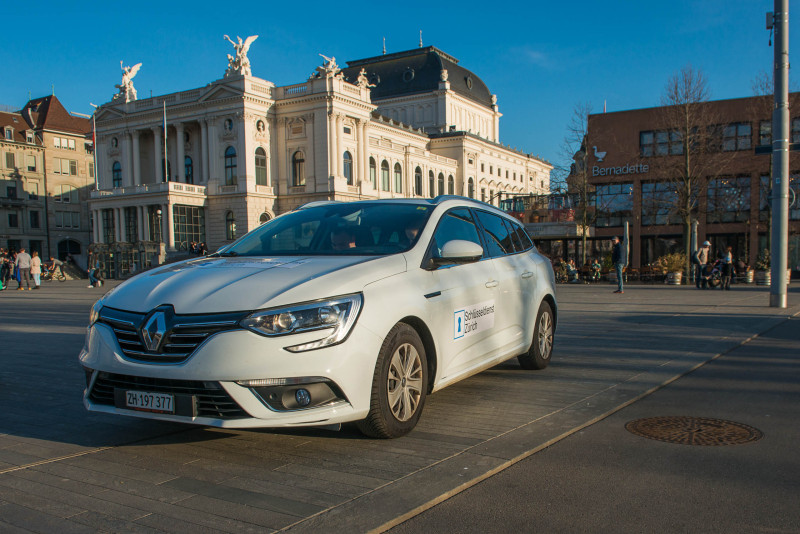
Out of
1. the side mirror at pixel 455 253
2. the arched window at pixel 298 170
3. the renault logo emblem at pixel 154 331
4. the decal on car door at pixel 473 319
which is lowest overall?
the decal on car door at pixel 473 319

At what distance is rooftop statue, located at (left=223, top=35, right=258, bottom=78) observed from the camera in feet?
219

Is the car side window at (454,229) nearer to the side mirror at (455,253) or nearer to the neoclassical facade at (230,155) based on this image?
the side mirror at (455,253)

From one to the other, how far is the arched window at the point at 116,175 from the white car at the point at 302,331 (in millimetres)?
77666

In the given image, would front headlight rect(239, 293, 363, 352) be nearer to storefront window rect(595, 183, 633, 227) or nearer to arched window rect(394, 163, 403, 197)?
storefront window rect(595, 183, 633, 227)

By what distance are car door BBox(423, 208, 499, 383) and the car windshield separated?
0.25 meters

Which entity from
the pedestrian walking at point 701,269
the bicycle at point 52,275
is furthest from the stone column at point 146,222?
the pedestrian walking at point 701,269

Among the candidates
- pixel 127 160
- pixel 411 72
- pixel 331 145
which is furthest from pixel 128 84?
pixel 411 72

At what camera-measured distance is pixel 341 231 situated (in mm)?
5457

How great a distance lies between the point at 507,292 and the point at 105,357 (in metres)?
3.47

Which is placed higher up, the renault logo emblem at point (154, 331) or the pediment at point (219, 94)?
the pediment at point (219, 94)

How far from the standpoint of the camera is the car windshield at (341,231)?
5.18 m

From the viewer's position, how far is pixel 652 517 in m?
3.17

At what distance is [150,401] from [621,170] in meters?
38.7

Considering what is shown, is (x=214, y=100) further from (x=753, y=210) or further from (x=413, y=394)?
(x=413, y=394)
